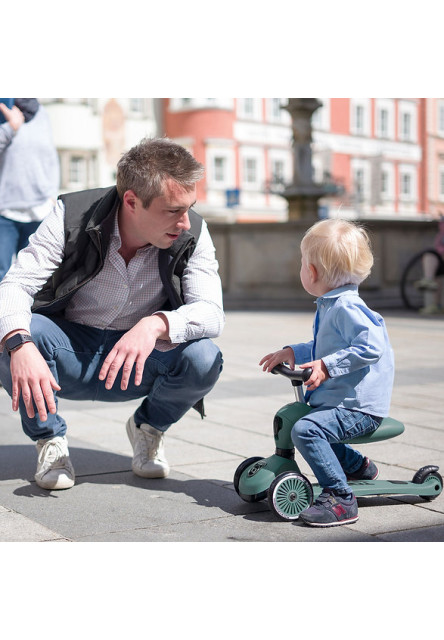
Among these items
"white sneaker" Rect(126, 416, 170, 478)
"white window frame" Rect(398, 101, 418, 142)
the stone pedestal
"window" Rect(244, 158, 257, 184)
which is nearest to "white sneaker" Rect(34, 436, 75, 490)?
"white sneaker" Rect(126, 416, 170, 478)

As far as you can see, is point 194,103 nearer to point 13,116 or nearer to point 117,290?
point 13,116

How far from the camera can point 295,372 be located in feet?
11.3

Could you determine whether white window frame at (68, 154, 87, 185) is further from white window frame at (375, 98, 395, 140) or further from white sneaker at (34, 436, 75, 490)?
white sneaker at (34, 436, 75, 490)

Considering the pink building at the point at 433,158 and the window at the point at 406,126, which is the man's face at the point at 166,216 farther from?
the pink building at the point at 433,158

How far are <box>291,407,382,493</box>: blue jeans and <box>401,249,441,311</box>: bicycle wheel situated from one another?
9.62 m

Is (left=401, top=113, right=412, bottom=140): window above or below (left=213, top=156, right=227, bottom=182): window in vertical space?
above

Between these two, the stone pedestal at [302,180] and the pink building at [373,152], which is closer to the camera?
the stone pedestal at [302,180]

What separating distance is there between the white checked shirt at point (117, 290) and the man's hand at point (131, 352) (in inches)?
5.4

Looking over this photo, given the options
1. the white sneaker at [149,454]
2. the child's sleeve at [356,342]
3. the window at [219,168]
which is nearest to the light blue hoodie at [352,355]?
the child's sleeve at [356,342]

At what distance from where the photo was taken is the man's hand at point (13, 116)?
597 centimetres

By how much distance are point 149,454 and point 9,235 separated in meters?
2.67

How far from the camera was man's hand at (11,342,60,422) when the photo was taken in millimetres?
3400

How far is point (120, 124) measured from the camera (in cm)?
4338

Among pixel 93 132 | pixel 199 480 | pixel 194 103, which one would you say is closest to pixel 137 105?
pixel 194 103
